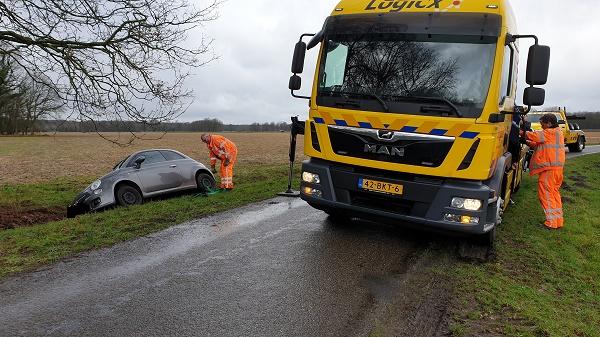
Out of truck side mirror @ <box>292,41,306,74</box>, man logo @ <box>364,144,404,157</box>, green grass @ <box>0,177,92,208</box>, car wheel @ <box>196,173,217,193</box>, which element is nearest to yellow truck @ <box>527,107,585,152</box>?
car wheel @ <box>196,173,217,193</box>

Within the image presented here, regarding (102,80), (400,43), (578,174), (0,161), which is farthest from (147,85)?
(0,161)

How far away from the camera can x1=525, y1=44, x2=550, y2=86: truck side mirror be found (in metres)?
4.99

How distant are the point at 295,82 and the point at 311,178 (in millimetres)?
1531

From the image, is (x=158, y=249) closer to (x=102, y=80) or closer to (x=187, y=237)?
(x=187, y=237)

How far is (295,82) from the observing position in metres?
6.29

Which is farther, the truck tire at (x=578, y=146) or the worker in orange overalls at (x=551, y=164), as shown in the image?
the truck tire at (x=578, y=146)

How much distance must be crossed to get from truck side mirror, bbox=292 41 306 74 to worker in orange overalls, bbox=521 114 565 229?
Answer: 411cm

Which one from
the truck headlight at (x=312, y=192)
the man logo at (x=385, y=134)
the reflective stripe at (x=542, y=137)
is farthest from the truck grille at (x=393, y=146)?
the reflective stripe at (x=542, y=137)

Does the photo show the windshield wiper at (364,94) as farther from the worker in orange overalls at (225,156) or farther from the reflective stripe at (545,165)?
the worker in orange overalls at (225,156)

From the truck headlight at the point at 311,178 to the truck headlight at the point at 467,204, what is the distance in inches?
68.0

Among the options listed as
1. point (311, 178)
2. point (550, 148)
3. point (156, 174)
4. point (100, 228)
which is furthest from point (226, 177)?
point (550, 148)

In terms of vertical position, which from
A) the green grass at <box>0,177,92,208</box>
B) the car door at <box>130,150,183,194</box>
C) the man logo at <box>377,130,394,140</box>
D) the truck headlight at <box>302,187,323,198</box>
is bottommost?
the green grass at <box>0,177,92,208</box>

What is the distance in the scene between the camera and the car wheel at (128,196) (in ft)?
30.8

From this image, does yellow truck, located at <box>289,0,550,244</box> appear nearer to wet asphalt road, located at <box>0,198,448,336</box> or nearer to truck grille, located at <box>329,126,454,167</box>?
truck grille, located at <box>329,126,454,167</box>
